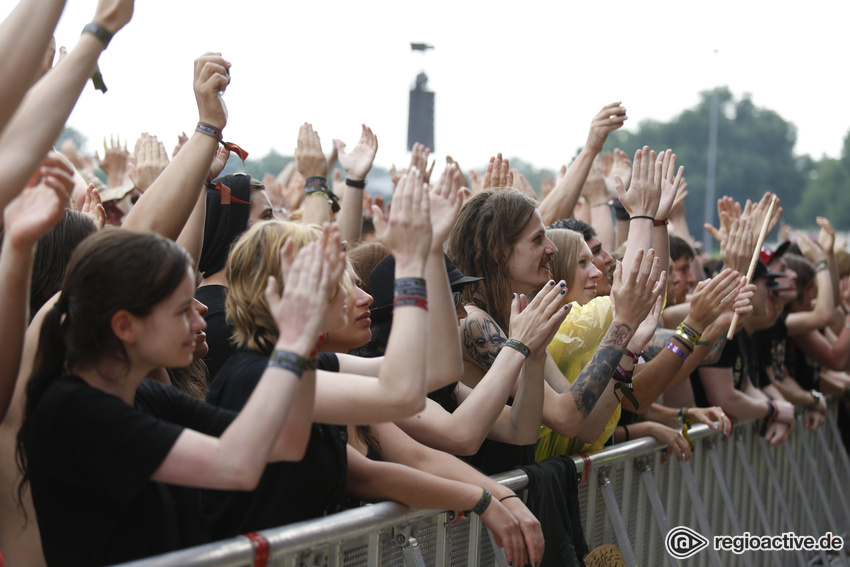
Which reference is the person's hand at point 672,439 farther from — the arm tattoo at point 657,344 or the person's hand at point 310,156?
the person's hand at point 310,156

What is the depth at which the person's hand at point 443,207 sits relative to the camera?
8.61 ft

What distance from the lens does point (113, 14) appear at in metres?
2.26

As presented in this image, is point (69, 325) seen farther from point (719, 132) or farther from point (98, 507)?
point (719, 132)

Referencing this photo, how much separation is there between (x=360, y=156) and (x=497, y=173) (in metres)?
0.89

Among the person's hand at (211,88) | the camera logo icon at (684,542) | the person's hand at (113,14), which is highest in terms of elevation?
the person's hand at (113,14)

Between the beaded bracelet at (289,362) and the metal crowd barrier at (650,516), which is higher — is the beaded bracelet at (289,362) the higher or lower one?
the higher one

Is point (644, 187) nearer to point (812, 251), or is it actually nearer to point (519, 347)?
point (519, 347)

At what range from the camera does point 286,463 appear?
8.07 ft

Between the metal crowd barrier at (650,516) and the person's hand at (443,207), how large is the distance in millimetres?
845

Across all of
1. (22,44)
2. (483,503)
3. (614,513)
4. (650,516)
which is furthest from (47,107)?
(650,516)

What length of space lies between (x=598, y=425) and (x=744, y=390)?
253 centimetres

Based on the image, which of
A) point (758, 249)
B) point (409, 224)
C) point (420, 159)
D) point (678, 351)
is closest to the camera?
point (409, 224)

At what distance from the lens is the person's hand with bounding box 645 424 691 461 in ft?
15.2

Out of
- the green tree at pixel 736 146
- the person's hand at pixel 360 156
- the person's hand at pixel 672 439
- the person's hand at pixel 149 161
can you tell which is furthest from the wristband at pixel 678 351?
the green tree at pixel 736 146
